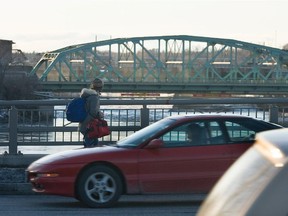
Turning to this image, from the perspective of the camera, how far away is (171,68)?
126 meters

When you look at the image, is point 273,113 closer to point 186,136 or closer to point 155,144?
point 186,136

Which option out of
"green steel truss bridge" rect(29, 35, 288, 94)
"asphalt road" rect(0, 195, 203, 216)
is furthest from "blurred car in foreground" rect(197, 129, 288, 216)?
"green steel truss bridge" rect(29, 35, 288, 94)

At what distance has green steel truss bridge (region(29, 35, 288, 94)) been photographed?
306ft

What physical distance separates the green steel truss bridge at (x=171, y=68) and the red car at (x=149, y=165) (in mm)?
75227

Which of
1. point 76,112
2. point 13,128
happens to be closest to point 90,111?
point 76,112

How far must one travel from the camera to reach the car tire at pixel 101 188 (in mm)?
11445

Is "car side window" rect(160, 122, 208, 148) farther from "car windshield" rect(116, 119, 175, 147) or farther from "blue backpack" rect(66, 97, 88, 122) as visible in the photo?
"blue backpack" rect(66, 97, 88, 122)

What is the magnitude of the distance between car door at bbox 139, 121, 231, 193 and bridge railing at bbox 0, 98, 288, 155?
13.6ft

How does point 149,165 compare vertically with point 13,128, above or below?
below

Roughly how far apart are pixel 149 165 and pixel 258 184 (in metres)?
7.42

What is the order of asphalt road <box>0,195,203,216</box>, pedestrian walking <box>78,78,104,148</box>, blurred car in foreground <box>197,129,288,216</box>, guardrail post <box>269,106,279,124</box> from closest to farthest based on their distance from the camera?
blurred car in foreground <box>197,129,288,216</box> → asphalt road <box>0,195,203,216</box> → pedestrian walking <box>78,78,104,148</box> → guardrail post <box>269,106,279,124</box>

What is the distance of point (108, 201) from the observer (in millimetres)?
11477

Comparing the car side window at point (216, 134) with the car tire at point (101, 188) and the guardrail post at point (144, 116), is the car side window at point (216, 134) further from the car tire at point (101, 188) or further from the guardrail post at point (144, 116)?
the guardrail post at point (144, 116)

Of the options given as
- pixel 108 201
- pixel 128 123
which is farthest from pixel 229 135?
pixel 128 123
